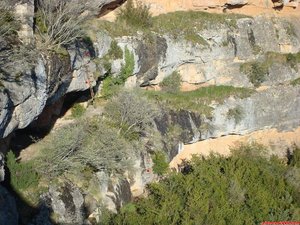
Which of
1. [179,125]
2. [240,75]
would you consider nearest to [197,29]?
[240,75]

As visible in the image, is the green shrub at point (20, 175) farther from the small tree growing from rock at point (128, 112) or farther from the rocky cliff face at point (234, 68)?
the rocky cliff face at point (234, 68)

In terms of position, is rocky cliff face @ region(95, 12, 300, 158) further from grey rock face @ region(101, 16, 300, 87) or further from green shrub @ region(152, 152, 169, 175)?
green shrub @ region(152, 152, 169, 175)

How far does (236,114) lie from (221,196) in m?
5.90

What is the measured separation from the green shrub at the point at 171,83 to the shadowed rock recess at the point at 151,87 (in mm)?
190

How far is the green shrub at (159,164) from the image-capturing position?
57.3ft

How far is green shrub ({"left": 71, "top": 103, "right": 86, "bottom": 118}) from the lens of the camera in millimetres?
17078

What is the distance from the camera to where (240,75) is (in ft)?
72.3

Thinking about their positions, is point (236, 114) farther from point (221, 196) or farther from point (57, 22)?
point (57, 22)

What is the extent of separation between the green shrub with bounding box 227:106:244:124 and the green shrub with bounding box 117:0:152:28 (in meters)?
5.68

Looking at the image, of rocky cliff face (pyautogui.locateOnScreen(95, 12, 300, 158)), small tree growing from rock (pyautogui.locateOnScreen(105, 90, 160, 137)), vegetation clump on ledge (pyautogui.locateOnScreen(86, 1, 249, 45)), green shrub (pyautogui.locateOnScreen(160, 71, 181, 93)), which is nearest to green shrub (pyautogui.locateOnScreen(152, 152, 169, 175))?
small tree growing from rock (pyautogui.locateOnScreen(105, 90, 160, 137))

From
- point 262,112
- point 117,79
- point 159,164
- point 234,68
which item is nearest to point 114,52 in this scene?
point 117,79

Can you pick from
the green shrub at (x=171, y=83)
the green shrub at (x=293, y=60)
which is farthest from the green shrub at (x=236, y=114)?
the green shrub at (x=293, y=60)

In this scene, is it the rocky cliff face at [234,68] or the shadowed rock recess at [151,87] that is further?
the rocky cliff face at [234,68]

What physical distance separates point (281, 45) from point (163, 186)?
1171 cm
